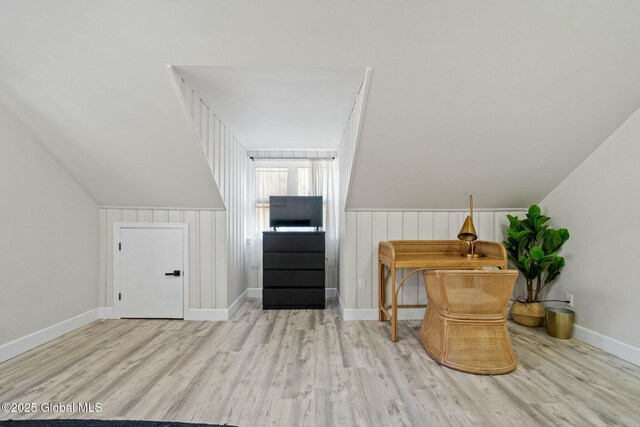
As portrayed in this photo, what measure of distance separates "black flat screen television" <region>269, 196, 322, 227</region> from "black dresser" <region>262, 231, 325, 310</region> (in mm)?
451

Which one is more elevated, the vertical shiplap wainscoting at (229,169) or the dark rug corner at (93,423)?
the vertical shiplap wainscoting at (229,169)

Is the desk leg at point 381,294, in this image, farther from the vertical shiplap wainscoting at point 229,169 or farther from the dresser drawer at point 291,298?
the vertical shiplap wainscoting at point 229,169

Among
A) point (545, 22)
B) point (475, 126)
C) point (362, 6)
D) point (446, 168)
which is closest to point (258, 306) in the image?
point (446, 168)

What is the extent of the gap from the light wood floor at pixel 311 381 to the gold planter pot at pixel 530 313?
9.1 inches

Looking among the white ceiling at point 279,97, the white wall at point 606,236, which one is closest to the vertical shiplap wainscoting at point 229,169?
the white ceiling at point 279,97

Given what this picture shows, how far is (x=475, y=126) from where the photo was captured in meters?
2.62

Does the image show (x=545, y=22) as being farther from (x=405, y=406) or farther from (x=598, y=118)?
(x=405, y=406)

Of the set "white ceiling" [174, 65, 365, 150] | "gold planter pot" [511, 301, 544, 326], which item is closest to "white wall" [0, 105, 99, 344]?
"white ceiling" [174, 65, 365, 150]

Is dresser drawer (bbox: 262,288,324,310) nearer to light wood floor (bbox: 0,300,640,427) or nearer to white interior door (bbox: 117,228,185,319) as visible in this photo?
light wood floor (bbox: 0,300,640,427)

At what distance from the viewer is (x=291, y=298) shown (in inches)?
157

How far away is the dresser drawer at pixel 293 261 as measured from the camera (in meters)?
3.97

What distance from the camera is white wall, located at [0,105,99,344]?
2555 mm

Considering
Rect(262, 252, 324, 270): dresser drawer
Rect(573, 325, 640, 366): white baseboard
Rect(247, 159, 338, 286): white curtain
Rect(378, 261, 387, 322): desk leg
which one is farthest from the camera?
Rect(247, 159, 338, 286): white curtain

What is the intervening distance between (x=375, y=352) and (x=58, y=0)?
324 cm
